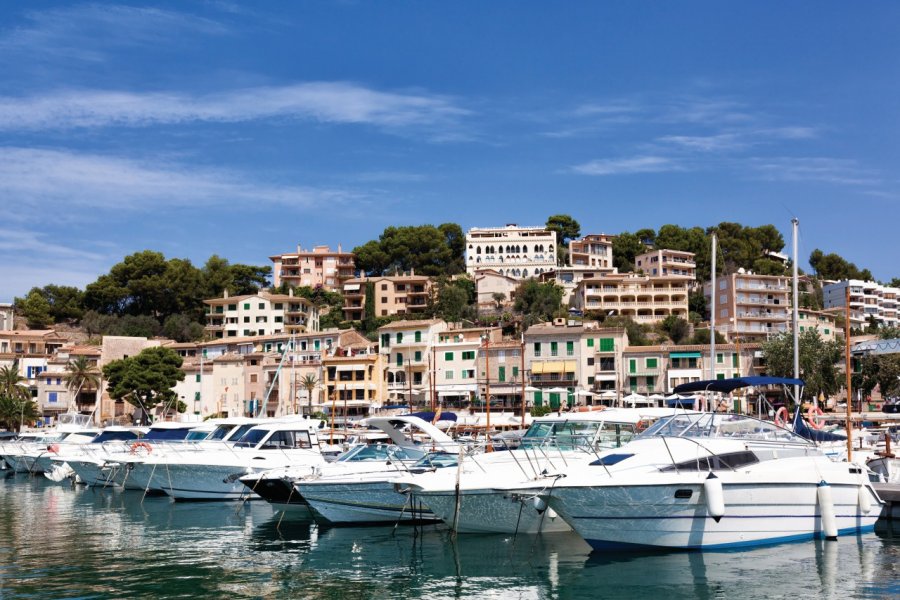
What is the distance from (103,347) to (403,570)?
78.1 meters

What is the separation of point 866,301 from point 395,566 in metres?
126

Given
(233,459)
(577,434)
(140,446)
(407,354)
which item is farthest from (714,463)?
(407,354)

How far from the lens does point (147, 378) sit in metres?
77.0

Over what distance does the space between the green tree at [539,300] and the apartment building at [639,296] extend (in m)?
3.52

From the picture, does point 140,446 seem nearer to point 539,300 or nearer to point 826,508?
point 826,508

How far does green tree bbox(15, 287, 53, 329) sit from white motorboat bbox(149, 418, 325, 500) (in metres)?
85.4

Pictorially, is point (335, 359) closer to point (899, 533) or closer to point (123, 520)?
point (123, 520)

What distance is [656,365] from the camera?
245 feet

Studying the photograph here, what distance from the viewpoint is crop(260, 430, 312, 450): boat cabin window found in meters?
34.0

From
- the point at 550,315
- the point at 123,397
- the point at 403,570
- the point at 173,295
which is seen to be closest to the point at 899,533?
the point at 403,570

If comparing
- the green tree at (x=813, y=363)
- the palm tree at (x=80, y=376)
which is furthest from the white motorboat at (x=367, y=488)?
the palm tree at (x=80, y=376)

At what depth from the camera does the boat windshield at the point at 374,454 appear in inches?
1075

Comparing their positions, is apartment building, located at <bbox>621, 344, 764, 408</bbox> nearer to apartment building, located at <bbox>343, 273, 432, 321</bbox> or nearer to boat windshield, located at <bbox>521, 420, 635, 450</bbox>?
apartment building, located at <bbox>343, 273, 432, 321</bbox>

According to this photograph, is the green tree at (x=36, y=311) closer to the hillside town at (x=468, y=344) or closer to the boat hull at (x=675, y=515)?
the hillside town at (x=468, y=344)
